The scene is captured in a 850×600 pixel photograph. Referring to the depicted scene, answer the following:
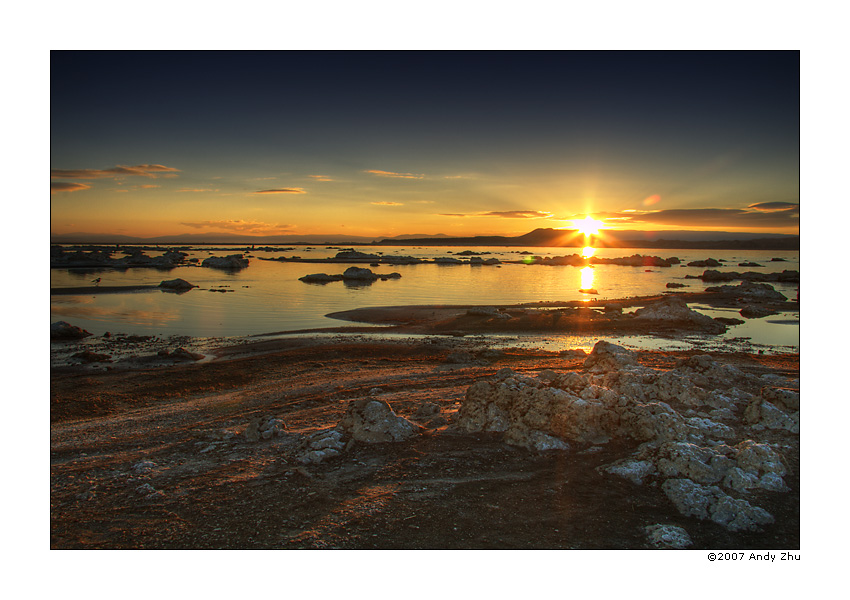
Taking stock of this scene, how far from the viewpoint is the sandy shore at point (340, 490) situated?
522 centimetres

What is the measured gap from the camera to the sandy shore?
522 centimetres

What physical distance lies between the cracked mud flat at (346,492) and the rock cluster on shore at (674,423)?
0.59 ft

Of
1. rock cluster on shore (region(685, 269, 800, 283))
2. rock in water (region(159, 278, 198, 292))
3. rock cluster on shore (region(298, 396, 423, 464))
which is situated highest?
rock cluster on shore (region(685, 269, 800, 283))

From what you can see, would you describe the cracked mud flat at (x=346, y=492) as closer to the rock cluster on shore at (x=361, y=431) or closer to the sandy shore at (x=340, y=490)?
the sandy shore at (x=340, y=490)

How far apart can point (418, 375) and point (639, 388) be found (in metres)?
6.23

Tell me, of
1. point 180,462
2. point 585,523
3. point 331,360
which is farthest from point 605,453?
point 331,360

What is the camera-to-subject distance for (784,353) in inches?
675

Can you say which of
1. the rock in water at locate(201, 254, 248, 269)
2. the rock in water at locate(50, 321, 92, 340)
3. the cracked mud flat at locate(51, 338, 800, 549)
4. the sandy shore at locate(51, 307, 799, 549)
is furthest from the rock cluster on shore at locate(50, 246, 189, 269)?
the cracked mud flat at locate(51, 338, 800, 549)

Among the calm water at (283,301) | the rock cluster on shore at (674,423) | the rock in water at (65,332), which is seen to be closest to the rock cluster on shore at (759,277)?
the calm water at (283,301)

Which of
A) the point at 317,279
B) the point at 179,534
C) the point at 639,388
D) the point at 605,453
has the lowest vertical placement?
the point at 179,534

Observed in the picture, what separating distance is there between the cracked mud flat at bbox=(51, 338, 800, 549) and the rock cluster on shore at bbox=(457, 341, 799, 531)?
7.0 inches

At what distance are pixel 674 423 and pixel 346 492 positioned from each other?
4947 mm

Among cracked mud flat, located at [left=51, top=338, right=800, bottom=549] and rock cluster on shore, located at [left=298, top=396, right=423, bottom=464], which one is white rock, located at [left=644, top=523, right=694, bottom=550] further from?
rock cluster on shore, located at [left=298, top=396, right=423, bottom=464]

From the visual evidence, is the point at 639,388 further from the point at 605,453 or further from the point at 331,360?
the point at 331,360
